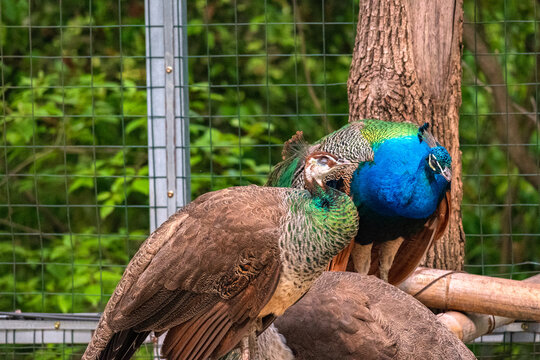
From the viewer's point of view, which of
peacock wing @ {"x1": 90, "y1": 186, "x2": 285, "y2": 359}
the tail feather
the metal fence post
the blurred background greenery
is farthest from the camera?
the blurred background greenery

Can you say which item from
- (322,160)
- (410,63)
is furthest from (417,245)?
(322,160)

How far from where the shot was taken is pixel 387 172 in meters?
2.80

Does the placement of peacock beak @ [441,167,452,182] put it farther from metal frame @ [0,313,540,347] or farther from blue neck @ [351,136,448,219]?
metal frame @ [0,313,540,347]

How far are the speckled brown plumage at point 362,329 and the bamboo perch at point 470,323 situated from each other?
0.47m

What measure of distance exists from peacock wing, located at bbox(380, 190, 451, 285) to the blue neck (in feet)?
0.56

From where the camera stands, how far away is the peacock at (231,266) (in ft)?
7.02

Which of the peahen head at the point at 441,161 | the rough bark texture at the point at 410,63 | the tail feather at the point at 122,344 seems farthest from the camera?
the rough bark texture at the point at 410,63

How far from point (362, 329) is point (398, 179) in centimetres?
60

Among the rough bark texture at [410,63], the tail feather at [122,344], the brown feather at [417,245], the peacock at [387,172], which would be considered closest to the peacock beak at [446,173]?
the peacock at [387,172]

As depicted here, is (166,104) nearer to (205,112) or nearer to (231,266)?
(231,266)

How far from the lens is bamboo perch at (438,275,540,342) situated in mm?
2947

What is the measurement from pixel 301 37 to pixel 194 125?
0.83 meters

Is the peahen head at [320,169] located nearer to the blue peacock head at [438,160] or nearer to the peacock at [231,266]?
the peacock at [231,266]

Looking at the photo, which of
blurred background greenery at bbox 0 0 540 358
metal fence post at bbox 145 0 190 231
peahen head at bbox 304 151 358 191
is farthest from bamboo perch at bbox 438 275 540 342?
blurred background greenery at bbox 0 0 540 358
